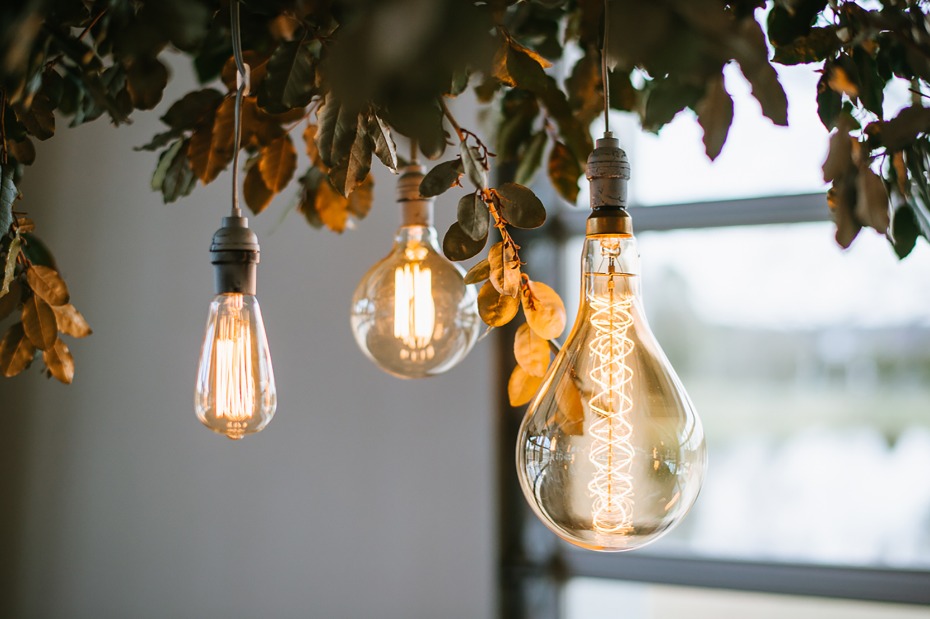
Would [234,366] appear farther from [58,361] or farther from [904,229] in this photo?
[904,229]

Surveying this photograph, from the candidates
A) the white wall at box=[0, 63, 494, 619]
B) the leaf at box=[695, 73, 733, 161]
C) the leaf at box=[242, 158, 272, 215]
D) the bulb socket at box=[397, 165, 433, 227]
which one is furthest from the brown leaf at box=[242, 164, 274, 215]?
the white wall at box=[0, 63, 494, 619]

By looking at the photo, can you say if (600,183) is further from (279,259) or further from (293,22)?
(279,259)

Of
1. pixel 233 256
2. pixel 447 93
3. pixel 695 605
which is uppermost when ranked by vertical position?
pixel 447 93

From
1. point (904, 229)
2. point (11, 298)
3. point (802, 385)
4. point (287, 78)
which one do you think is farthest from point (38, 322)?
point (802, 385)

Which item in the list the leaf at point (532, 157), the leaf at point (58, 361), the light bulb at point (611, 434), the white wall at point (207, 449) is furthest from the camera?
the white wall at point (207, 449)

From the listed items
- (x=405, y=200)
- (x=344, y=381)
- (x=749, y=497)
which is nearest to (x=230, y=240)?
(x=405, y=200)

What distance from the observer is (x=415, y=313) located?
79cm

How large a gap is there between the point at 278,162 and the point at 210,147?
0.08 m

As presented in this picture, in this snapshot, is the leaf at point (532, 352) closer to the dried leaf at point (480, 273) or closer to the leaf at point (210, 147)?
the dried leaf at point (480, 273)

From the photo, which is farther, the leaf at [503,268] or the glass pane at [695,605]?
the glass pane at [695,605]

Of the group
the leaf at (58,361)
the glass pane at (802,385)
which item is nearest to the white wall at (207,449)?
the glass pane at (802,385)

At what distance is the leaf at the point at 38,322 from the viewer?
0.76 metres

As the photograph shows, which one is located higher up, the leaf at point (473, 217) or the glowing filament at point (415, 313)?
the leaf at point (473, 217)

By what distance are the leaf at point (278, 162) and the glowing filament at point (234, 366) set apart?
0.21 meters
